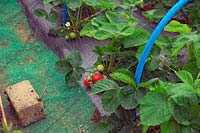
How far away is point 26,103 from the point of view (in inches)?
105

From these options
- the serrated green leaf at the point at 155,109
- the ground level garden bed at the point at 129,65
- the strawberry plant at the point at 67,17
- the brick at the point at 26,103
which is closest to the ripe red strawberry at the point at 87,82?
the ground level garden bed at the point at 129,65

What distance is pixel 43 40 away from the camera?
11.7ft

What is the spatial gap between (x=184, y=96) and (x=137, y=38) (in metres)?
0.63

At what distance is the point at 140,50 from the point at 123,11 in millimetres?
674

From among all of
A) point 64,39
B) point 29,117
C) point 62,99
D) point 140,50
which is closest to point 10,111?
point 29,117

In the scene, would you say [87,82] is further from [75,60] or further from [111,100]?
[111,100]

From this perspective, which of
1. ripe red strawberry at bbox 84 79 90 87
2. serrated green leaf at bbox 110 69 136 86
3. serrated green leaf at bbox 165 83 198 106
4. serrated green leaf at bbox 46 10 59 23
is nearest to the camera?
serrated green leaf at bbox 165 83 198 106

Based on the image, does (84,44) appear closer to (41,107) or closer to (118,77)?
(41,107)

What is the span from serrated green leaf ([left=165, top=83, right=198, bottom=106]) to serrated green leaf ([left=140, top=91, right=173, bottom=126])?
0.05 metres

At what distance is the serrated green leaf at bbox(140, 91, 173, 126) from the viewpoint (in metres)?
1.90

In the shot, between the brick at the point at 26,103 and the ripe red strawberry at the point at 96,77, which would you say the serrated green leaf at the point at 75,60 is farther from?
the brick at the point at 26,103

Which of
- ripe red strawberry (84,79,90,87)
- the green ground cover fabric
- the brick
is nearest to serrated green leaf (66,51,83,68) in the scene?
ripe red strawberry (84,79,90,87)

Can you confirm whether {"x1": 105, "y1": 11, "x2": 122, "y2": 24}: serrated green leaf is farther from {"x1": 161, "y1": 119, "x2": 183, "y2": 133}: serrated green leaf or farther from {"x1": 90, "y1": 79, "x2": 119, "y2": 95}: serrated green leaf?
{"x1": 161, "y1": 119, "x2": 183, "y2": 133}: serrated green leaf

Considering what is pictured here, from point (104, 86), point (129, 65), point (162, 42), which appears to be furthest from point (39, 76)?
point (162, 42)
